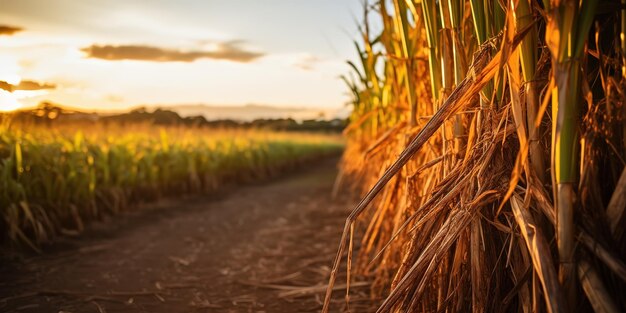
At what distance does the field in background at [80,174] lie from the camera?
3035 mm

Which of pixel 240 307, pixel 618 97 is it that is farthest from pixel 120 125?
pixel 618 97

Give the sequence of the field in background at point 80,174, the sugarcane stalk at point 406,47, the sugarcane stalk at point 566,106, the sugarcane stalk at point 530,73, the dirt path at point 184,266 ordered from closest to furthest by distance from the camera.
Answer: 1. the sugarcane stalk at point 566,106
2. the sugarcane stalk at point 530,73
3. the sugarcane stalk at point 406,47
4. the dirt path at point 184,266
5. the field in background at point 80,174

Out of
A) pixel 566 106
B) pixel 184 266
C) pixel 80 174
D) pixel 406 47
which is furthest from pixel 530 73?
pixel 80 174

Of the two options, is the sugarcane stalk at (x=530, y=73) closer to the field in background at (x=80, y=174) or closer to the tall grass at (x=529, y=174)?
the tall grass at (x=529, y=174)

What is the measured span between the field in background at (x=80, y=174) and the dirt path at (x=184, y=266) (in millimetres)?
203

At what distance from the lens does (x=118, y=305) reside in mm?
1879

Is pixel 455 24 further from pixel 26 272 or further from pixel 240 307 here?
pixel 26 272

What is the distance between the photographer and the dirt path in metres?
1.92

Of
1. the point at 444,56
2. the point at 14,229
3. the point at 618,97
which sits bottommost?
the point at 14,229

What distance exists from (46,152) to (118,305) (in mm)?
2166

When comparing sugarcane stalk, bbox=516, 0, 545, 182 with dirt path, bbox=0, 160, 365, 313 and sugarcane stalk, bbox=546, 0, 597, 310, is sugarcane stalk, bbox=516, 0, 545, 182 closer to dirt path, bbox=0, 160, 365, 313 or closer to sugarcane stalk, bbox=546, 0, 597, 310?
sugarcane stalk, bbox=546, 0, 597, 310

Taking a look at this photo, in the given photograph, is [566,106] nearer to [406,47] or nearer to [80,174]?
[406,47]

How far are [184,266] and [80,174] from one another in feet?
5.79

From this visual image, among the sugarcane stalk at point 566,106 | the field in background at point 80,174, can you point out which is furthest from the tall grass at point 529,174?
the field in background at point 80,174
